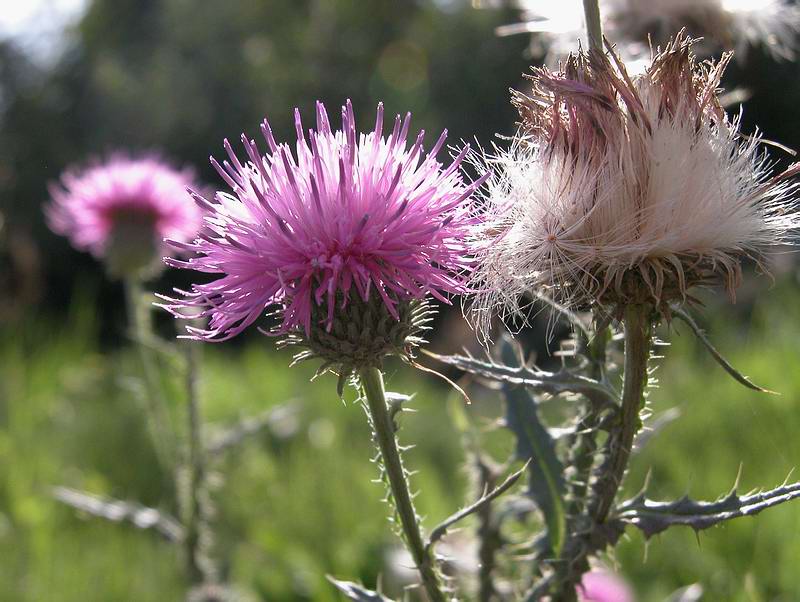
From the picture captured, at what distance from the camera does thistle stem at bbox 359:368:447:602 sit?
55.1 inches

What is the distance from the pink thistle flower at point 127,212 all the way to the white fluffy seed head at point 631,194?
98.0 inches

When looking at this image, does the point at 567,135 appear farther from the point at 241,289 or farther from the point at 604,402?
the point at 241,289

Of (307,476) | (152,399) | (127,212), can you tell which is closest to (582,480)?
(152,399)

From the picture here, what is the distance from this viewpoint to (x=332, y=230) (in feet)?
4.40

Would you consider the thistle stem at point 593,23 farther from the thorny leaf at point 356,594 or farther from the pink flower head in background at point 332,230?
the thorny leaf at point 356,594

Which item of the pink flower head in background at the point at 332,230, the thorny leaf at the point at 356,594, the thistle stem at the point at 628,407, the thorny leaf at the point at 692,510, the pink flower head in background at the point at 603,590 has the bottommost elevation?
the pink flower head in background at the point at 603,590

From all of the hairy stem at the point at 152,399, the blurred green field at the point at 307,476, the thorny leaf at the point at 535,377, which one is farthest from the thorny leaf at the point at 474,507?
the hairy stem at the point at 152,399

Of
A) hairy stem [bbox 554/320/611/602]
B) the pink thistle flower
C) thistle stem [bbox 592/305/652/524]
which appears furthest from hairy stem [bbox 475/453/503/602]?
the pink thistle flower

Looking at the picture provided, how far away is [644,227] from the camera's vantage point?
1291mm

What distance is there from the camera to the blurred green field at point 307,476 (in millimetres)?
3285

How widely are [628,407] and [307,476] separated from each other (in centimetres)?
382

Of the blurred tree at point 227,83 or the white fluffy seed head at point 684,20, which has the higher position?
the blurred tree at point 227,83

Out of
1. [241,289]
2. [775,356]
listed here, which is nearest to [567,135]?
[241,289]

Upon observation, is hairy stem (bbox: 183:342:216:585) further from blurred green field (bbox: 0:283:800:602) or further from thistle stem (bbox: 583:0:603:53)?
thistle stem (bbox: 583:0:603:53)
